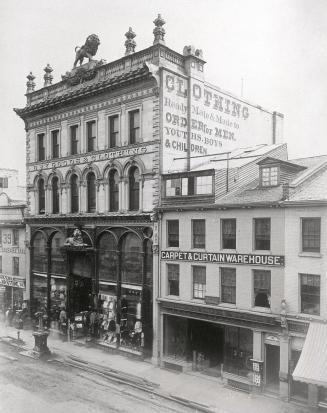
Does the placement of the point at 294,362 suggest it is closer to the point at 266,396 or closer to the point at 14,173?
the point at 266,396

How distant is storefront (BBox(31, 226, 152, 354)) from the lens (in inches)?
1117

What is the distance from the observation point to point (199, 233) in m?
25.6

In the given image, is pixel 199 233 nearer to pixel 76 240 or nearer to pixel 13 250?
pixel 76 240

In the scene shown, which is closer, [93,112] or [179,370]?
[179,370]

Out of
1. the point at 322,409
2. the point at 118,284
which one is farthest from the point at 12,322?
the point at 322,409

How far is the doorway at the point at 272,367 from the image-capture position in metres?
22.2

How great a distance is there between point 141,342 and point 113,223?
8.13 meters

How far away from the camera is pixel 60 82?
113 feet

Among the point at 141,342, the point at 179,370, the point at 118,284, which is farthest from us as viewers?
the point at 118,284

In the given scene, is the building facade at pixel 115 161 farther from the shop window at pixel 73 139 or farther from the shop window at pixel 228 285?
the shop window at pixel 228 285

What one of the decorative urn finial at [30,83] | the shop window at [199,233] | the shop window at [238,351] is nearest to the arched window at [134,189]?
the shop window at [199,233]

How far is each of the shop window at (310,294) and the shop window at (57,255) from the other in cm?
1960

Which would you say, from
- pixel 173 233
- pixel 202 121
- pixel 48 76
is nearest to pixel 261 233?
pixel 173 233

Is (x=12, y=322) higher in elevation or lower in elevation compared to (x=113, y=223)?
lower
